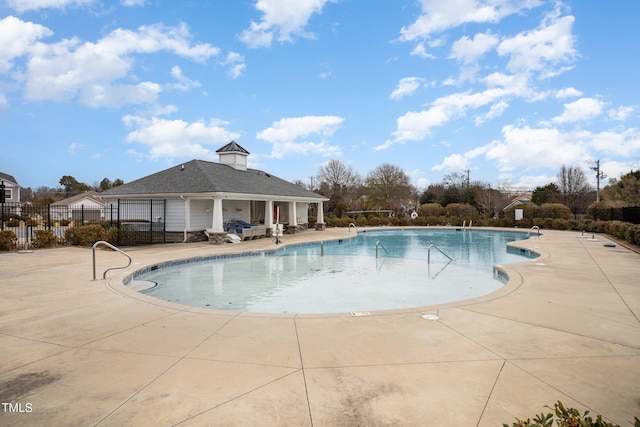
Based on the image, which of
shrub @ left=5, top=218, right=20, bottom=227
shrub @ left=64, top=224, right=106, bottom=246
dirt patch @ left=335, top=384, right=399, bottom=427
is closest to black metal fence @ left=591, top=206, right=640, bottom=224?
dirt patch @ left=335, top=384, right=399, bottom=427

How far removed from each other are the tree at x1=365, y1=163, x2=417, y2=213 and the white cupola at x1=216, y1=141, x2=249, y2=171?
22502mm

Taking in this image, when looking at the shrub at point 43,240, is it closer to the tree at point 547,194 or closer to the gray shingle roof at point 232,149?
the gray shingle roof at point 232,149

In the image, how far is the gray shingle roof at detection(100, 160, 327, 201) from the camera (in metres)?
18.6

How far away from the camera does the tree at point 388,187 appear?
43781mm

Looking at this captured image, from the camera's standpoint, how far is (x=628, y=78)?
44.8 feet

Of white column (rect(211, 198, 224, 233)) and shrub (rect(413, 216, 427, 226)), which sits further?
shrub (rect(413, 216, 427, 226))

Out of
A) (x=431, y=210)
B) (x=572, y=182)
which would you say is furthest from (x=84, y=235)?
(x=572, y=182)

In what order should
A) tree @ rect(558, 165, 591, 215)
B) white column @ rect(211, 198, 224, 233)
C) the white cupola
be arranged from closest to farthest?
white column @ rect(211, 198, 224, 233) → the white cupola → tree @ rect(558, 165, 591, 215)

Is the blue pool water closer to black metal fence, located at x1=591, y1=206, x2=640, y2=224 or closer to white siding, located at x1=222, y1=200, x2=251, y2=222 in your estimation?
white siding, located at x1=222, y1=200, x2=251, y2=222

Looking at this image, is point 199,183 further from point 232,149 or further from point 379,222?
point 379,222

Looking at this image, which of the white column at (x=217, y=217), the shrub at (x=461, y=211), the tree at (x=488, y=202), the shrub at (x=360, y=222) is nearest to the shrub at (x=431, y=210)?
the shrub at (x=461, y=211)

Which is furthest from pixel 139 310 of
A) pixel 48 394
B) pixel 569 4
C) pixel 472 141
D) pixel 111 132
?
pixel 472 141

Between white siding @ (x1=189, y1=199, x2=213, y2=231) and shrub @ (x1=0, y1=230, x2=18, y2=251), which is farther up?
white siding @ (x1=189, y1=199, x2=213, y2=231)

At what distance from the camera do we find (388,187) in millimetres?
44000
